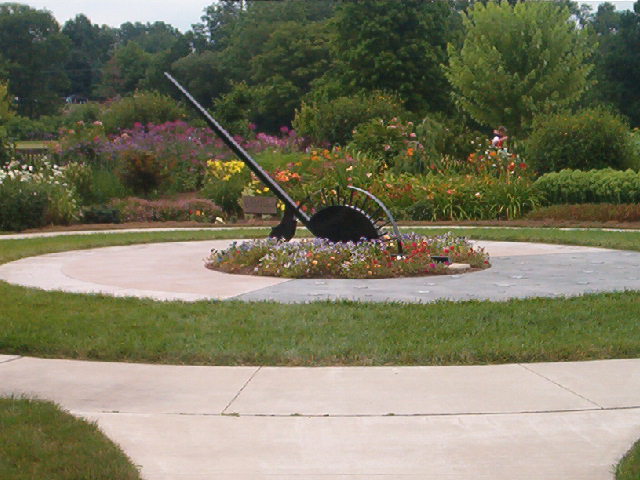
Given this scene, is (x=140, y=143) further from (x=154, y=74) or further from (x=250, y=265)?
(x=154, y=74)

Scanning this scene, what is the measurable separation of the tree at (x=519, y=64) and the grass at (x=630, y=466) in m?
35.4

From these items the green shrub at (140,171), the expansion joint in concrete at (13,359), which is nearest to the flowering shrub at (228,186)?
the green shrub at (140,171)

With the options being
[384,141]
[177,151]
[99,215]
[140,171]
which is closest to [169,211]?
[99,215]

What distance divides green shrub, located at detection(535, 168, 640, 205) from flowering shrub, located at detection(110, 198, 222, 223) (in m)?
7.97

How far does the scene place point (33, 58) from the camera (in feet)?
320

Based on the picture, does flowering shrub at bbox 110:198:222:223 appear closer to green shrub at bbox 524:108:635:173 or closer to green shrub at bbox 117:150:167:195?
green shrub at bbox 117:150:167:195

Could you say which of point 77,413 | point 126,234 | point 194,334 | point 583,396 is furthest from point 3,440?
Result: point 126,234

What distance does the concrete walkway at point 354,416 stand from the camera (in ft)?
16.2

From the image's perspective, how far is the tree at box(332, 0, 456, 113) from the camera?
168 feet

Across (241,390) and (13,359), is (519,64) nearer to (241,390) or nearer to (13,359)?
(13,359)

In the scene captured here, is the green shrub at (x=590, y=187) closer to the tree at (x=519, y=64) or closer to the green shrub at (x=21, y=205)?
the green shrub at (x=21, y=205)

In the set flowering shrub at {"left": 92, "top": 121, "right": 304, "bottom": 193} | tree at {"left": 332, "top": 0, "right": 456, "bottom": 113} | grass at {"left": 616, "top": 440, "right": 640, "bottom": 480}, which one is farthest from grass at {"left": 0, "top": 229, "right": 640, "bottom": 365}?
tree at {"left": 332, "top": 0, "right": 456, "bottom": 113}

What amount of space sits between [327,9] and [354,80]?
46774 millimetres

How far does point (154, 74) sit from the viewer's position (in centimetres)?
7962
